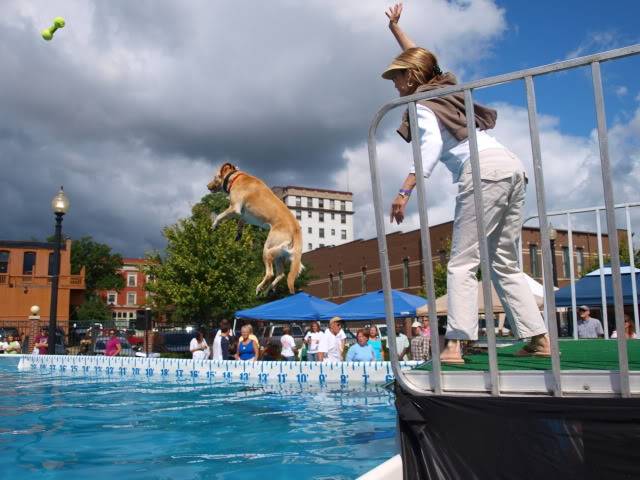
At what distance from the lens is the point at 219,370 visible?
11891 millimetres

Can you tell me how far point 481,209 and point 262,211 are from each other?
5.94 m

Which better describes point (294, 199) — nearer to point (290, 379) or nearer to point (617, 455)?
point (290, 379)

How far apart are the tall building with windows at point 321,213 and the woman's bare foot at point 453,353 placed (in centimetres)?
10506

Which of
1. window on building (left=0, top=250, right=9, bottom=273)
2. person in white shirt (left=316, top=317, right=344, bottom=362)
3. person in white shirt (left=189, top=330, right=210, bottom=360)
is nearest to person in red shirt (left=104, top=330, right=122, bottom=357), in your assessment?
person in white shirt (left=189, top=330, right=210, bottom=360)

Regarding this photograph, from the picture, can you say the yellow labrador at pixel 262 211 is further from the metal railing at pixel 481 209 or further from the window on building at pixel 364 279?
the window on building at pixel 364 279

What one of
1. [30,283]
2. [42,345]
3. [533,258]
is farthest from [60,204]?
[30,283]

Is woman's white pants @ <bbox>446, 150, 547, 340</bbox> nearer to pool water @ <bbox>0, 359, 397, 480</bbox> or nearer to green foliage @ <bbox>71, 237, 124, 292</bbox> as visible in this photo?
pool water @ <bbox>0, 359, 397, 480</bbox>

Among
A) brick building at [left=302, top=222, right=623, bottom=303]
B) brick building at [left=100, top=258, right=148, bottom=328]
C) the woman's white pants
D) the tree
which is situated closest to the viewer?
the woman's white pants

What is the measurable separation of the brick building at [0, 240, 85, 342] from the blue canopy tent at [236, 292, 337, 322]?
31.7 m

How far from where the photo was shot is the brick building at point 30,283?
1816 inches

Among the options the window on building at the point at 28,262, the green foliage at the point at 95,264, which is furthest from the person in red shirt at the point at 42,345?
the green foliage at the point at 95,264

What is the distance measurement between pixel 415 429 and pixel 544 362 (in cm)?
85

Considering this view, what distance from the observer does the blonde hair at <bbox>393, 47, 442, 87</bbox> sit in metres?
3.16

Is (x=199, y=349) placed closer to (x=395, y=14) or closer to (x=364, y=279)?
(x=395, y=14)
